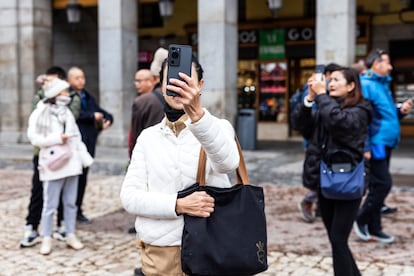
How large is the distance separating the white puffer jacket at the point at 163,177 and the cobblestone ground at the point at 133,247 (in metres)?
2.64

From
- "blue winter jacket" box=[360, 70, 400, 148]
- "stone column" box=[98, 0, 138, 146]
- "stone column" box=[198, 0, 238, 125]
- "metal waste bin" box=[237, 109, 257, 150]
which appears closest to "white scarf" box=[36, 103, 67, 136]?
"blue winter jacket" box=[360, 70, 400, 148]

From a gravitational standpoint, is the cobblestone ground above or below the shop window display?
below

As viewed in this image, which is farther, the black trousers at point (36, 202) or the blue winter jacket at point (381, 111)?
the black trousers at point (36, 202)

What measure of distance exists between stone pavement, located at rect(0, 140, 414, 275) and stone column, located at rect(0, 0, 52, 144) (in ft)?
13.3

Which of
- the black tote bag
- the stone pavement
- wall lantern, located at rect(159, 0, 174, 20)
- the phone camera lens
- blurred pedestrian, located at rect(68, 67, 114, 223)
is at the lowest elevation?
the stone pavement

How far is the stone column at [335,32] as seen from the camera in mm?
13758

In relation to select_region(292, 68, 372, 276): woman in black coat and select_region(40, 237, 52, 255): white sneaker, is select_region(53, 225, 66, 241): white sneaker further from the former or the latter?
select_region(292, 68, 372, 276): woman in black coat

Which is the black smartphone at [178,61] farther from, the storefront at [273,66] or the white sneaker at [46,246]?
the storefront at [273,66]

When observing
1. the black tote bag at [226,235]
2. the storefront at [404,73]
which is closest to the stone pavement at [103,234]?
the black tote bag at [226,235]

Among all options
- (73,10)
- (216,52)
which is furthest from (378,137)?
(73,10)

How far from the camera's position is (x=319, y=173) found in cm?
464

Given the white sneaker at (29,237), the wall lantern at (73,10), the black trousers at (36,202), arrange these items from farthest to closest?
the wall lantern at (73,10) < the black trousers at (36,202) < the white sneaker at (29,237)

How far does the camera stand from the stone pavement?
545 centimetres

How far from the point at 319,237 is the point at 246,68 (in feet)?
43.9
